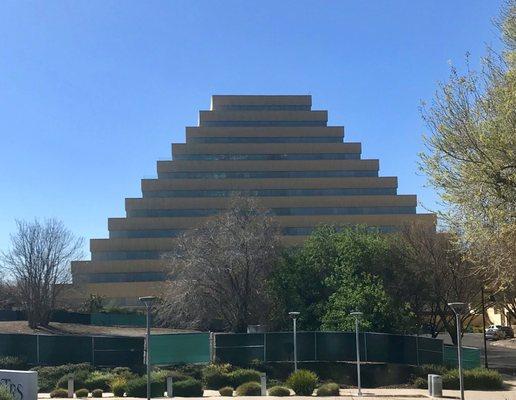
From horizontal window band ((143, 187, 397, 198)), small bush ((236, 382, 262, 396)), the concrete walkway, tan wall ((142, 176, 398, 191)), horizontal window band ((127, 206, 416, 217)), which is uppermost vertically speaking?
tan wall ((142, 176, 398, 191))

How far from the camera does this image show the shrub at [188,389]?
27.6 m

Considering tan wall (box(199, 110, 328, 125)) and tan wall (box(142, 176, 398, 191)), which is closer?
tan wall (box(142, 176, 398, 191))

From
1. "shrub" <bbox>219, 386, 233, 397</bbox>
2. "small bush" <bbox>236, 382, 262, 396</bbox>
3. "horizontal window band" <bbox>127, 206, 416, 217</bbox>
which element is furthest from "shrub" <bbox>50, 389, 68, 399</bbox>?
"horizontal window band" <bbox>127, 206, 416, 217</bbox>

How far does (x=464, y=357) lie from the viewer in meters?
36.4

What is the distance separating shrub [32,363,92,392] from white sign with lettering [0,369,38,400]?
1066 centimetres

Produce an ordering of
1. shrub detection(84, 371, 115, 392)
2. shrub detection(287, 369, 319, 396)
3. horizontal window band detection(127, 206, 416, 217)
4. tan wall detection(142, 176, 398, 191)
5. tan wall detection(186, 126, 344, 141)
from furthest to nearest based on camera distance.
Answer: tan wall detection(186, 126, 344, 141) < tan wall detection(142, 176, 398, 191) < horizontal window band detection(127, 206, 416, 217) < shrub detection(84, 371, 115, 392) < shrub detection(287, 369, 319, 396)

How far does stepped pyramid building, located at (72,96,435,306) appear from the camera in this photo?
91188 millimetres

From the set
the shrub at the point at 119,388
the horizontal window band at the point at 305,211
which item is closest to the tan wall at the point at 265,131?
the horizontal window band at the point at 305,211

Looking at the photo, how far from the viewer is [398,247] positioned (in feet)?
156

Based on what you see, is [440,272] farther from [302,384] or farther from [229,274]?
[302,384]

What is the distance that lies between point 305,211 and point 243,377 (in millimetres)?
66143

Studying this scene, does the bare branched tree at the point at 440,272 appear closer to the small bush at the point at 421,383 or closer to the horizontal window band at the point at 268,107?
the small bush at the point at 421,383

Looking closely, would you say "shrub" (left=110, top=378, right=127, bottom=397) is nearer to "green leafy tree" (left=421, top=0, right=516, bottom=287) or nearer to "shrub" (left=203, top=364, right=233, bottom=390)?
"shrub" (left=203, top=364, right=233, bottom=390)

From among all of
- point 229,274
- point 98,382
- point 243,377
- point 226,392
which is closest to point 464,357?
point 243,377
